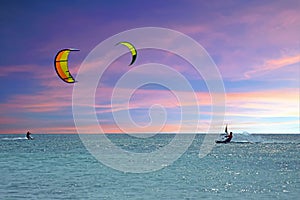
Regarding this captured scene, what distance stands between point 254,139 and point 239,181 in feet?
480

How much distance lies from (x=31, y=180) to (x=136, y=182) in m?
10.6

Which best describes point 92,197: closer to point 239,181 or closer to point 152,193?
point 152,193

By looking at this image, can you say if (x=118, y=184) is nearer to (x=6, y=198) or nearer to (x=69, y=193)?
(x=69, y=193)

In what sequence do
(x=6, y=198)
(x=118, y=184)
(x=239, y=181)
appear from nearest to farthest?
(x=6, y=198) → (x=118, y=184) → (x=239, y=181)

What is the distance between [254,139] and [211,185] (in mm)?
151103

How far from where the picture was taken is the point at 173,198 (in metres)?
32.0

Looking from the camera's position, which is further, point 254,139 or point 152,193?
point 254,139

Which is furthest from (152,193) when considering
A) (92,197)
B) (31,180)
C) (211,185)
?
(31,180)

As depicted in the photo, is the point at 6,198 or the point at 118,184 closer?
the point at 6,198

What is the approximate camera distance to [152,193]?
3397 centimetres

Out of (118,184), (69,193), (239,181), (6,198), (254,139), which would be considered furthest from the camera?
(254,139)

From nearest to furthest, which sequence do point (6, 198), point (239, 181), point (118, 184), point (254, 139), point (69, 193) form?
point (6, 198) → point (69, 193) → point (118, 184) → point (239, 181) → point (254, 139)

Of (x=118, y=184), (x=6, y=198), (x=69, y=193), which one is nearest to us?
(x=6, y=198)

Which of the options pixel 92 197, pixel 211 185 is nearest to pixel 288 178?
pixel 211 185
